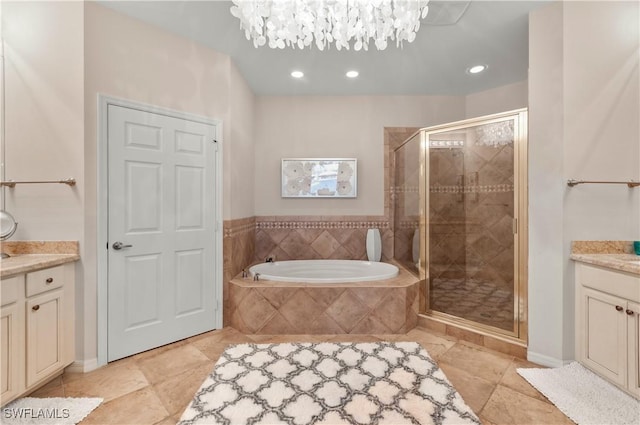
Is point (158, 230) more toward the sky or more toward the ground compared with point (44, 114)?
more toward the ground

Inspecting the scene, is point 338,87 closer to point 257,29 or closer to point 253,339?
point 257,29

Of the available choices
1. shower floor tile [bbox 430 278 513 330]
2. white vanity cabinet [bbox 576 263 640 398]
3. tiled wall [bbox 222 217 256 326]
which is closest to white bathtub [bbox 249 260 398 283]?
tiled wall [bbox 222 217 256 326]

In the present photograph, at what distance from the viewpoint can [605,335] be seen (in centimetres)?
190

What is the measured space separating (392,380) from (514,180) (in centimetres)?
184

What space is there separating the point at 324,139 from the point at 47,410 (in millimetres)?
3462

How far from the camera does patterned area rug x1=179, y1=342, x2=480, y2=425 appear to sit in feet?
5.26

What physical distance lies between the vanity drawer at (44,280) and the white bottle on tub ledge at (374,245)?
9.68 ft

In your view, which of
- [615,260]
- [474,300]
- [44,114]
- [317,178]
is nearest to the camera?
[615,260]

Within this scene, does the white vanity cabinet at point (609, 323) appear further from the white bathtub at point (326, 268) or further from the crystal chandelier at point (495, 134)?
the white bathtub at point (326, 268)

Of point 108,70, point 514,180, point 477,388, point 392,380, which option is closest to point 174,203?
point 108,70

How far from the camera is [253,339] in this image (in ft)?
8.46

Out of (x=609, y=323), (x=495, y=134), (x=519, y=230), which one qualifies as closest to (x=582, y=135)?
(x=495, y=134)

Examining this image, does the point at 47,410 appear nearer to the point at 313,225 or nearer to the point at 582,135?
the point at 313,225

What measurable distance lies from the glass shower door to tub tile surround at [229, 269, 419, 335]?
0.52 meters
